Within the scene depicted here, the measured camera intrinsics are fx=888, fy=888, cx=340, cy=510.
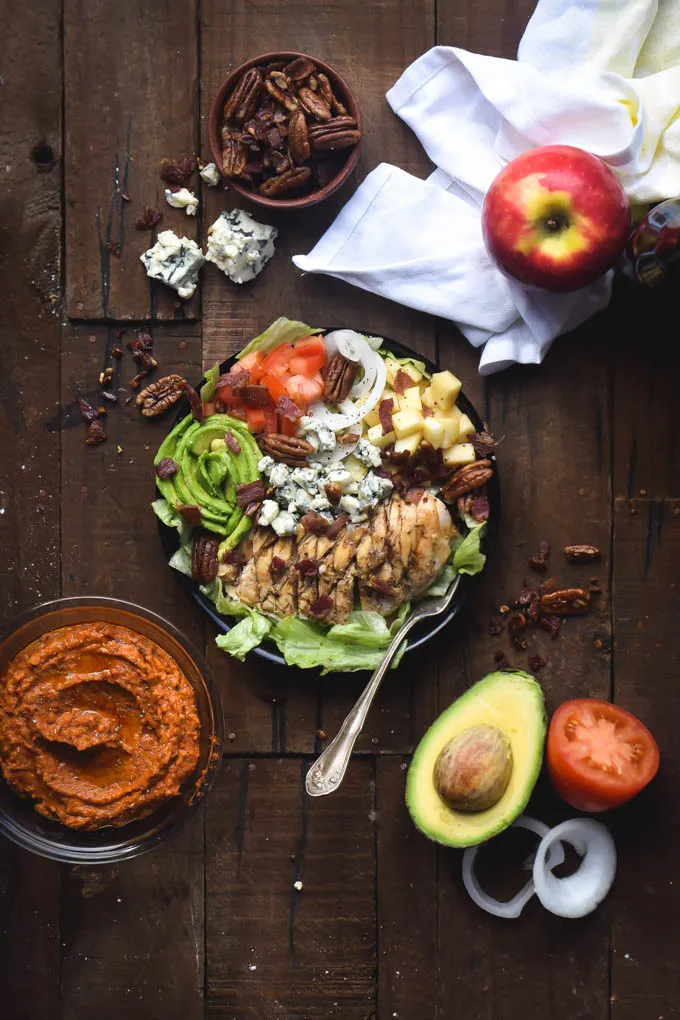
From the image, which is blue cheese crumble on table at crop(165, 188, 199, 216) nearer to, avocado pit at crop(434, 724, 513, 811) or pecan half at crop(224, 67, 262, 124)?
pecan half at crop(224, 67, 262, 124)

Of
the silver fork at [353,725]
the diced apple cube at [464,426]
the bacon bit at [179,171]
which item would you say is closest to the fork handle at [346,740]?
the silver fork at [353,725]

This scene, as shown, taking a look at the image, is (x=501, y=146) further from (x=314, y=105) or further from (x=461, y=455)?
(x=461, y=455)

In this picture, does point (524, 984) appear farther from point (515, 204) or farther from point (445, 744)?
point (515, 204)

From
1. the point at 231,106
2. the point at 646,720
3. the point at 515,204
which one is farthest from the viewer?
the point at 646,720

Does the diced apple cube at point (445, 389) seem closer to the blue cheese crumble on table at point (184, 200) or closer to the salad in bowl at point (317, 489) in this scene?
the salad in bowl at point (317, 489)

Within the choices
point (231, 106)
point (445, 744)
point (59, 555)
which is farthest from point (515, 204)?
point (59, 555)

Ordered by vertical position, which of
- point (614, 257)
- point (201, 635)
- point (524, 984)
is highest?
point (614, 257)
